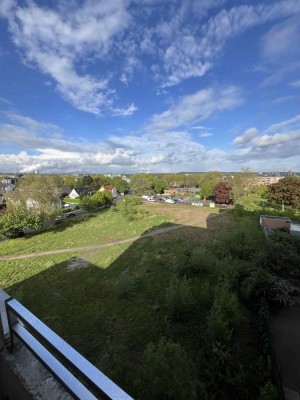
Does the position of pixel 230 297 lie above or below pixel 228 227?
above

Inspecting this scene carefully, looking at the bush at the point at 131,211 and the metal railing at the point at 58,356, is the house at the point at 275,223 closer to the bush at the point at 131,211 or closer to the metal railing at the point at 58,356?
the bush at the point at 131,211

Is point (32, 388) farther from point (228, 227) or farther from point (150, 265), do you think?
point (228, 227)

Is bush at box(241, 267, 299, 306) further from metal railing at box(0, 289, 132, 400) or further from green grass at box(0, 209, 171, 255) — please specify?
green grass at box(0, 209, 171, 255)

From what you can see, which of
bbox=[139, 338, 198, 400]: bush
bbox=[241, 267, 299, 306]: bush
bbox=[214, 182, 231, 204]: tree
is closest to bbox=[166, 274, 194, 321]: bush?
bbox=[241, 267, 299, 306]: bush

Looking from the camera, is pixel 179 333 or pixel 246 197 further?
pixel 246 197

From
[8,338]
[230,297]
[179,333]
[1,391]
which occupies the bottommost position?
[179,333]

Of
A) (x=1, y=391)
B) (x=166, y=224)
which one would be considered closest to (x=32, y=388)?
(x=1, y=391)

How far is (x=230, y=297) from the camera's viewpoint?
8633mm

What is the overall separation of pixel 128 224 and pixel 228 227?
41.7 feet

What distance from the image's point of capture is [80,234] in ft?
88.0

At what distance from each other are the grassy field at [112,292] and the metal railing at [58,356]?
12.5 feet

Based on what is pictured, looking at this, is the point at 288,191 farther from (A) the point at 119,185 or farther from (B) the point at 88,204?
(A) the point at 119,185

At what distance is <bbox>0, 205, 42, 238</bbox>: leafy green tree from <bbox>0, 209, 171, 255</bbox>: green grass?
3.45ft

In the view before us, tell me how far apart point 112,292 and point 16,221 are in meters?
17.3
